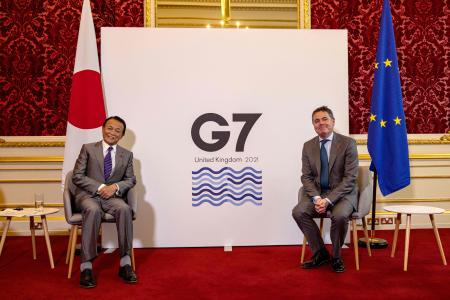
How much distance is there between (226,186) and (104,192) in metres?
1.38

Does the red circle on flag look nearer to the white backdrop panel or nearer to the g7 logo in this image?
the white backdrop panel

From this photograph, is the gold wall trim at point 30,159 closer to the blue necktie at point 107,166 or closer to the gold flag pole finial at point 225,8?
the blue necktie at point 107,166

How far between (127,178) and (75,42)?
228 centimetres

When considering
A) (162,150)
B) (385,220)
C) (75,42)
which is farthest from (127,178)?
(385,220)

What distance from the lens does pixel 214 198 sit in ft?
16.7

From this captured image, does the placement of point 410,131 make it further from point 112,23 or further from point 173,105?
point 112,23

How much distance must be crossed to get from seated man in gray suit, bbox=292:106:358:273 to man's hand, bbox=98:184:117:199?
1.64 m


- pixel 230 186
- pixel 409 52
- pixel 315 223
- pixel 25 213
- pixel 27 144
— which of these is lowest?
pixel 315 223

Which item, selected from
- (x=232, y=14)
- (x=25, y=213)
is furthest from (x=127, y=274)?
(x=232, y=14)

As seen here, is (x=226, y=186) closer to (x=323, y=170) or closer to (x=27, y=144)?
(x=323, y=170)

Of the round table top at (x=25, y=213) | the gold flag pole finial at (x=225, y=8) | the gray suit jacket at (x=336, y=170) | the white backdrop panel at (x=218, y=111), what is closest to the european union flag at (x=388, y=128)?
the white backdrop panel at (x=218, y=111)

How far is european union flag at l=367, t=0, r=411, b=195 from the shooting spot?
16.5 feet

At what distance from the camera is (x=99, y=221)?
404 cm

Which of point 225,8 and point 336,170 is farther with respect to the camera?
point 225,8
